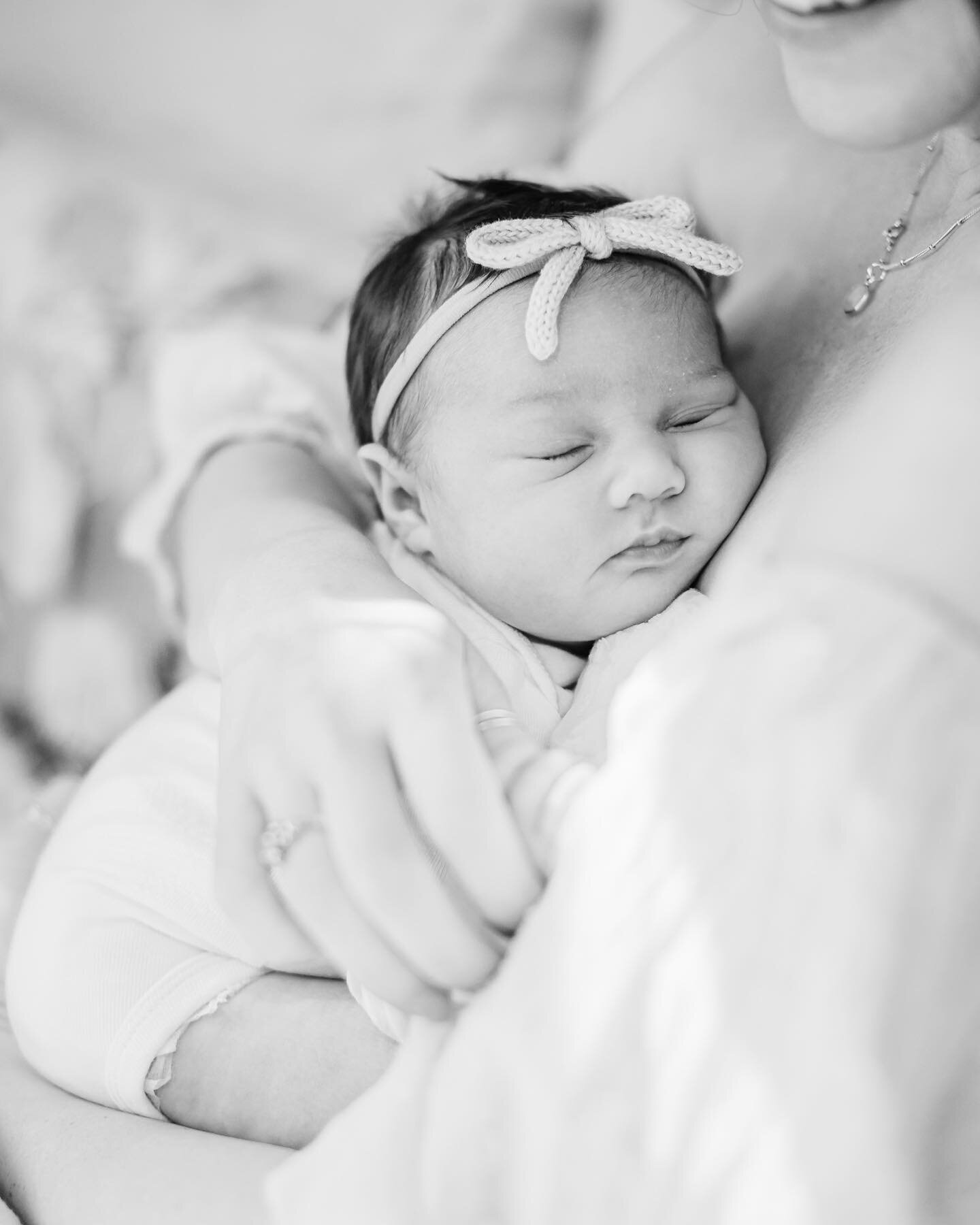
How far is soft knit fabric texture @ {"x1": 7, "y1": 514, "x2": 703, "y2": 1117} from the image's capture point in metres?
0.92

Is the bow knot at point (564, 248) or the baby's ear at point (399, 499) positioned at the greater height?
the bow knot at point (564, 248)

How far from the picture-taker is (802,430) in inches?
38.0

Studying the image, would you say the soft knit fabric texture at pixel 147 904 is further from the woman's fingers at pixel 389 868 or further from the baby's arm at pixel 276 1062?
the woman's fingers at pixel 389 868

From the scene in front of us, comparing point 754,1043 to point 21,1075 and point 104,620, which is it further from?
point 104,620

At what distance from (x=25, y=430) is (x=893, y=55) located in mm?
1114

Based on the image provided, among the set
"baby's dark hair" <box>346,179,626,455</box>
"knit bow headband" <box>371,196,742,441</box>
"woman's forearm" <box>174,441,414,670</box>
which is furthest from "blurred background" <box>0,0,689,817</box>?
"knit bow headband" <box>371,196,742,441</box>

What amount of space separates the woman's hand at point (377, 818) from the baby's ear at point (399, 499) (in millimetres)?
402

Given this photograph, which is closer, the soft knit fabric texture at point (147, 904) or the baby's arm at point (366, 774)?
the baby's arm at point (366, 774)

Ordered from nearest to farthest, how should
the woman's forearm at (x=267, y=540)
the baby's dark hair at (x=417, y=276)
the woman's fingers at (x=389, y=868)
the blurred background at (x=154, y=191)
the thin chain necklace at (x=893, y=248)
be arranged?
the woman's fingers at (x=389, y=868)
the woman's forearm at (x=267, y=540)
the thin chain necklace at (x=893, y=248)
the baby's dark hair at (x=417, y=276)
the blurred background at (x=154, y=191)

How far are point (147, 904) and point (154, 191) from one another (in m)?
1.07

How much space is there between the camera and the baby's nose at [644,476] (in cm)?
94

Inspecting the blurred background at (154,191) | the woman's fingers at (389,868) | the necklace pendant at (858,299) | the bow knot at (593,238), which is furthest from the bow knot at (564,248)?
the blurred background at (154,191)

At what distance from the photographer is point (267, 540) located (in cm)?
100

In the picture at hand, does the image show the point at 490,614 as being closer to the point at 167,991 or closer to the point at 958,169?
the point at 167,991
